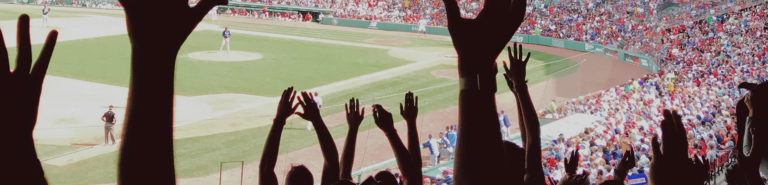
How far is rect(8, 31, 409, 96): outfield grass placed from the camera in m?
18.9

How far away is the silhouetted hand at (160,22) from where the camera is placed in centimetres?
151

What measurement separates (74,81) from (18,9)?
2134 centimetres

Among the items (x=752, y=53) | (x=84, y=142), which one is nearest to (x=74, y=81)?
(x=84, y=142)

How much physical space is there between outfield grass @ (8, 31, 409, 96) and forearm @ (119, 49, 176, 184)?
642 inches

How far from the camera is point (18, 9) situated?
35.7m

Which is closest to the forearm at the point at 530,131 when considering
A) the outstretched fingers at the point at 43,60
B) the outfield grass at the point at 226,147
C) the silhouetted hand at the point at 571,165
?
the silhouetted hand at the point at 571,165

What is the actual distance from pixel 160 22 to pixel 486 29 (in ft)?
3.17

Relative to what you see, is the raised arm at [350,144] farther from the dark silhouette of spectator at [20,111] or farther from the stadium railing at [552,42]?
the stadium railing at [552,42]

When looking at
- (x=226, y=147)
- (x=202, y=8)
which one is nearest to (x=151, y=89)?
(x=202, y=8)

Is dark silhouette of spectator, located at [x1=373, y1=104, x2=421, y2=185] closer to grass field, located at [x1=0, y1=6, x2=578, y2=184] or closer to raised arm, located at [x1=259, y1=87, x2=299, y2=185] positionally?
raised arm, located at [x1=259, y1=87, x2=299, y2=185]

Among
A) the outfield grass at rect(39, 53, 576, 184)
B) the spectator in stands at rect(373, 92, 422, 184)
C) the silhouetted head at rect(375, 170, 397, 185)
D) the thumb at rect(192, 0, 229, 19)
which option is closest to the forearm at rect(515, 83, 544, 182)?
the spectator in stands at rect(373, 92, 422, 184)

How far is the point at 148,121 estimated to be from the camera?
5.01ft

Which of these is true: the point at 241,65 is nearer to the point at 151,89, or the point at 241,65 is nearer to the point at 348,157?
the point at 348,157

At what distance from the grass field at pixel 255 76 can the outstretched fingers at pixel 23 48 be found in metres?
6.34
